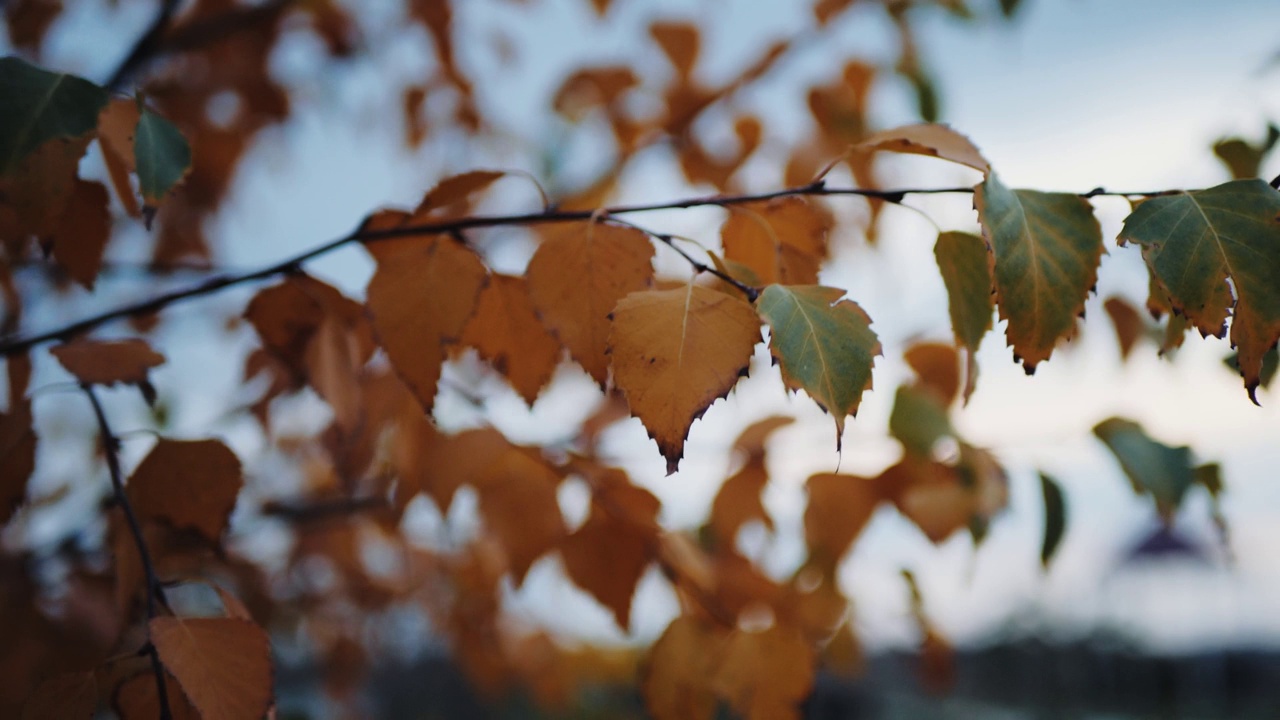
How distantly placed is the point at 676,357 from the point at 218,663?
287mm

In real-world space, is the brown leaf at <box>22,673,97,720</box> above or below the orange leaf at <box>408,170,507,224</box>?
below

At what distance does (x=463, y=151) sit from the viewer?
1882 millimetres

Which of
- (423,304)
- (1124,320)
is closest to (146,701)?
(423,304)

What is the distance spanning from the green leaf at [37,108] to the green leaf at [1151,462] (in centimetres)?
68

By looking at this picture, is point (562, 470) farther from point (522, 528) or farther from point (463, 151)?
point (463, 151)

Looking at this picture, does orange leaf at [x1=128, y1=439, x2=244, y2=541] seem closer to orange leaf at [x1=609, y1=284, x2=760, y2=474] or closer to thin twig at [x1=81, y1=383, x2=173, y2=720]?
thin twig at [x1=81, y1=383, x2=173, y2=720]

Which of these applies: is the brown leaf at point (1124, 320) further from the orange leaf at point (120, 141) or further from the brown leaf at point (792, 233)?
the orange leaf at point (120, 141)

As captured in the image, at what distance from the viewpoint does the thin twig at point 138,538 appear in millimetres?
401

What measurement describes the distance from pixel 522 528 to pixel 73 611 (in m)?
0.59

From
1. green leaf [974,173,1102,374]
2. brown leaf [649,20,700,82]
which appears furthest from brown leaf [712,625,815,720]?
brown leaf [649,20,700,82]

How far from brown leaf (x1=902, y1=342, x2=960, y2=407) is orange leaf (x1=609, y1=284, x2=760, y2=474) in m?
0.45

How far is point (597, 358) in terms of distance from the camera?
1.35ft

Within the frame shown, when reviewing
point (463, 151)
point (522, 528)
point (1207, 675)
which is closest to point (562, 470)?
point (522, 528)

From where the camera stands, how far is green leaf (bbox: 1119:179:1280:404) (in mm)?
346
